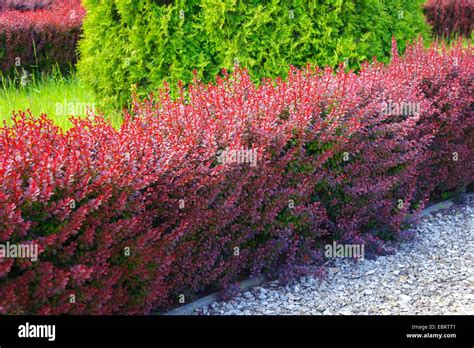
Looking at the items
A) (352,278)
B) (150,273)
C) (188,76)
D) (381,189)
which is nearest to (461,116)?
(381,189)

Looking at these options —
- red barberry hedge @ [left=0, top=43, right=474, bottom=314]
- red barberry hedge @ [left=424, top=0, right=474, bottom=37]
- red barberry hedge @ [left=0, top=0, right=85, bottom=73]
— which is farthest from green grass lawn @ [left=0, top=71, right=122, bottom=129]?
red barberry hedge @ [left=424, top=0, right=474, bottom=37]

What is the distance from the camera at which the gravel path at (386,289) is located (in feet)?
13.9

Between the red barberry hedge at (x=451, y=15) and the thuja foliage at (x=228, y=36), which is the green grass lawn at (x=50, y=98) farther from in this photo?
the red barberry hedge at (x=451, y=15)

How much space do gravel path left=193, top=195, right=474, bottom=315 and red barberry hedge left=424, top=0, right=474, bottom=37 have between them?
8045 mm

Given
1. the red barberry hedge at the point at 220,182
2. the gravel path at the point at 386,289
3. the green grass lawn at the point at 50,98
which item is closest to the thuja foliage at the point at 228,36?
the green grass lawn at the point at 50,98

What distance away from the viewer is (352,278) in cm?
468

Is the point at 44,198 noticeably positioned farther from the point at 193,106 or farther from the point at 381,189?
the point at 381,189

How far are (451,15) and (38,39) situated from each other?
7738 mm

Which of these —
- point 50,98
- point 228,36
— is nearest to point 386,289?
point 228,36

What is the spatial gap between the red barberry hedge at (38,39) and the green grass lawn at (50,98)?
0.23 metres

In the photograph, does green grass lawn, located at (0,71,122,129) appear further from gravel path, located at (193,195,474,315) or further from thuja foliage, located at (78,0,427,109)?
gravel path, located at (193,195,474,315)

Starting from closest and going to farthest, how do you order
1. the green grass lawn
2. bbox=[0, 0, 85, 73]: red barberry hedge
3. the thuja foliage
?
the thuja foliage → the green grass lawn → bbox=[0, 0, 85, 73]: red barberry hedge

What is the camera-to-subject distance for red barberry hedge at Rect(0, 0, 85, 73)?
8484mm

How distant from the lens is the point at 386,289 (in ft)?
14.8
